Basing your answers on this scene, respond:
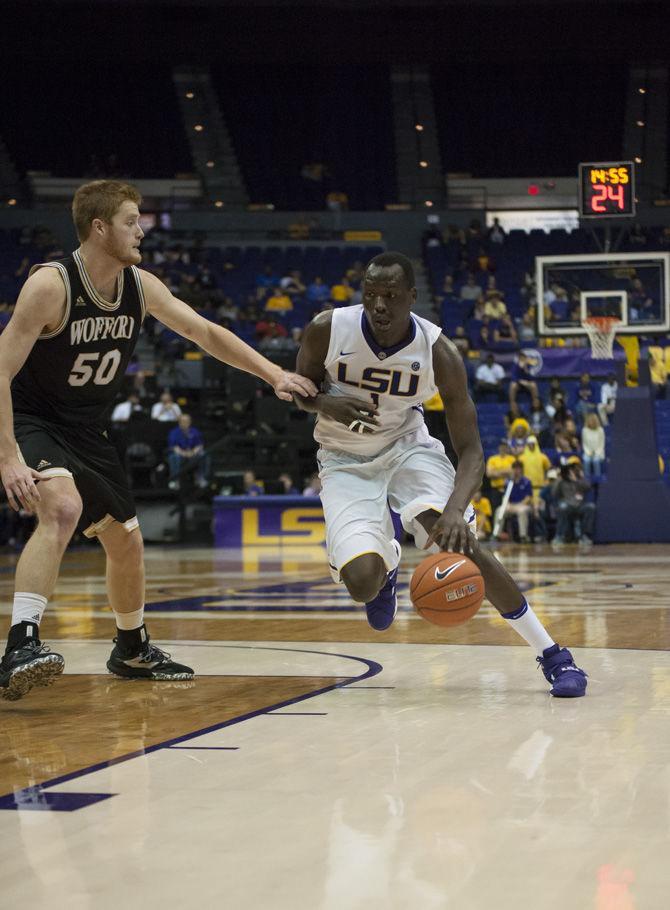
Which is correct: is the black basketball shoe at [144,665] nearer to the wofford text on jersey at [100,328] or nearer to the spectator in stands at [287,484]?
the wofford text on jersey at [100,328]

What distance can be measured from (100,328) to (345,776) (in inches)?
94.4

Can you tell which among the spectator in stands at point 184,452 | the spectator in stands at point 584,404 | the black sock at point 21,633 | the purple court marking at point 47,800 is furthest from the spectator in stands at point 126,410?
the purple court marking at point 47,800

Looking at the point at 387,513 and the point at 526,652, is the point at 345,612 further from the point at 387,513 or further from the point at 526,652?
the point at 387,513

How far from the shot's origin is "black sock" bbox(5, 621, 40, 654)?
4668mm

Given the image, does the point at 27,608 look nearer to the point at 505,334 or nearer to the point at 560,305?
the point at 560,305

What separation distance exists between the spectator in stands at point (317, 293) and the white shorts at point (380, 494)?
1931 cm

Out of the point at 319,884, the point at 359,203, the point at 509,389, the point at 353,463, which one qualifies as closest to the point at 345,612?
the point at 353,463

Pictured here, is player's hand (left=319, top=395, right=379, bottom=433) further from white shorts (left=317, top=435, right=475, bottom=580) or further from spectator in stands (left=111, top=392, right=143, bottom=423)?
spectator in stands (left=111, top=392, right=143, bottom=423)

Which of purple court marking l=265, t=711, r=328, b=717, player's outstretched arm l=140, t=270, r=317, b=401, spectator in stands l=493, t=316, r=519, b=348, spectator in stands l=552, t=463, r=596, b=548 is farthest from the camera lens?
spectator in stands l=493, t=316, r=519, b=348

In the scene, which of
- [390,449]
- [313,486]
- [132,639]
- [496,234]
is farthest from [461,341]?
[132,639]

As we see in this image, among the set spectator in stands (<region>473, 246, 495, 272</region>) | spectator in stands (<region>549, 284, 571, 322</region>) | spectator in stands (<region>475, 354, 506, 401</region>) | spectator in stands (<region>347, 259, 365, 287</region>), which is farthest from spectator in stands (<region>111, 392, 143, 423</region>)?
spectator in stands (<region>473, 246, 495, 272</region>)

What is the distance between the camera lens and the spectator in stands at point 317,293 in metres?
24.8

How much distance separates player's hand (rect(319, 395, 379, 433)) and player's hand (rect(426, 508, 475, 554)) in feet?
1.84

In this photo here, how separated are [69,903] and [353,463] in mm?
3319
